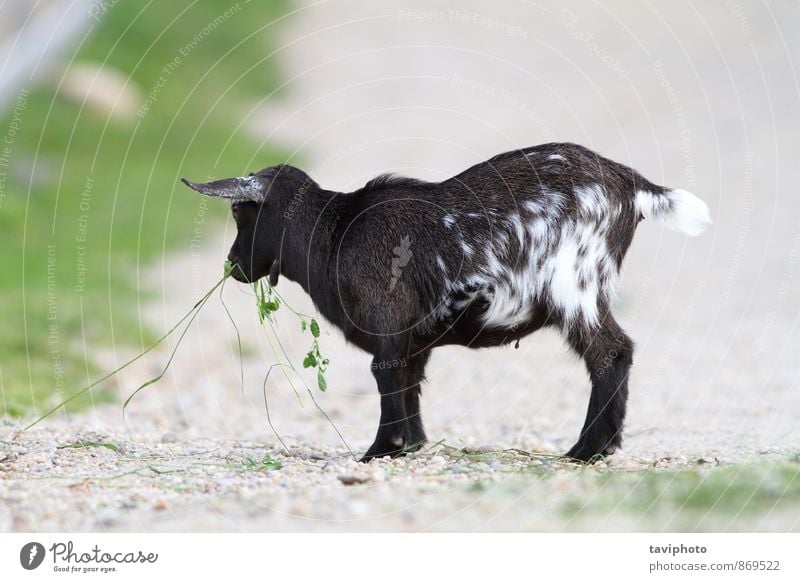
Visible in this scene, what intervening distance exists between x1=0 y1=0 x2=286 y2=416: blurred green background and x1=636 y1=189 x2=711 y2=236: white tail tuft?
6.49m

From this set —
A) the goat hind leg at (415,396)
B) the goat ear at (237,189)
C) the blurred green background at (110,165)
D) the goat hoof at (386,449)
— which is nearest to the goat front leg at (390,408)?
the goat hoof at (386,449)

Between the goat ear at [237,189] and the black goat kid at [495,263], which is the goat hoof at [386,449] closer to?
the black goat kid at [495,263]

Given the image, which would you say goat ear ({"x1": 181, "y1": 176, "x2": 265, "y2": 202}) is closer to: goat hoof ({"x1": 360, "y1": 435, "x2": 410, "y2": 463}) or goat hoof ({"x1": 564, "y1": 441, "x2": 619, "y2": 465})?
goat hoof ({"x1": 360, "y1": 435, "x2": 410, "y2": 463})

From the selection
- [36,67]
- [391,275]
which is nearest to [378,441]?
[391,275]

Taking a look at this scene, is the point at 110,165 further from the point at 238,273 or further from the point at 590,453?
the point at 590,453

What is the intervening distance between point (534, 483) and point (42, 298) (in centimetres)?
1098

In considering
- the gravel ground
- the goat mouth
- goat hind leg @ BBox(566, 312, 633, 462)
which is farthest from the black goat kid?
the gravel ground

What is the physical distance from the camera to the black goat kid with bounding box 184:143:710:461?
8.26 metres

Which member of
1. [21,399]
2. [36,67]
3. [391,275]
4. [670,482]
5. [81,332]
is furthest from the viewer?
[36,67]

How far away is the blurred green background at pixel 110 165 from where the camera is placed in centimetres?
1566

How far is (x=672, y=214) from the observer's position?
28.3 ft

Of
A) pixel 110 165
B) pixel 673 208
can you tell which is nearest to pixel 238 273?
pixel 673 208

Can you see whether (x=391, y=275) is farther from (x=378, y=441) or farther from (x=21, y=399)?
(x=21, y=399)

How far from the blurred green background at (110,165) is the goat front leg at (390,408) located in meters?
4.68
